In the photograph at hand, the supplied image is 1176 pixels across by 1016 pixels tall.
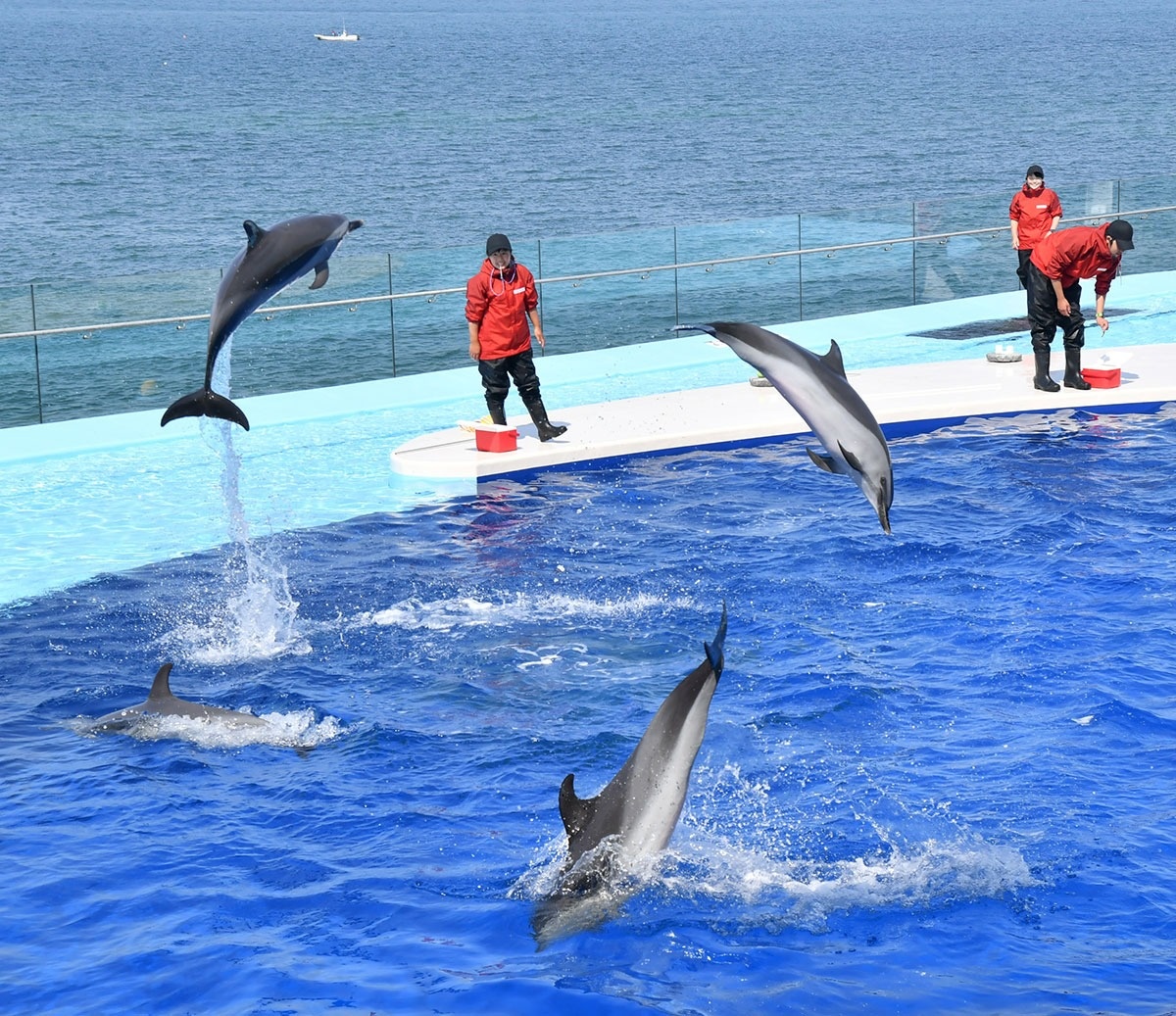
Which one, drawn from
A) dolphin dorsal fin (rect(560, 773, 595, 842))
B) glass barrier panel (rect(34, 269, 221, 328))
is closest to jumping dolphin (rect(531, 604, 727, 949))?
dolphin dorsal fin (rect(560, 773, 595, 842))

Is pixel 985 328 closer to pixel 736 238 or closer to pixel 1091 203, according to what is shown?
pixel 736 238

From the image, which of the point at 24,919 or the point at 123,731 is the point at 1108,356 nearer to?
the point at 123,731

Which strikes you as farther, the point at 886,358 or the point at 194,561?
the point at 886,358

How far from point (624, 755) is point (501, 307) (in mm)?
5480

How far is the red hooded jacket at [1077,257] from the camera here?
1309cm

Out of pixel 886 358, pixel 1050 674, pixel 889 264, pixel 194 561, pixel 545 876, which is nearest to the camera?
pixel 545 876

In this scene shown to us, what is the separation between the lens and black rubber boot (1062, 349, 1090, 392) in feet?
46.5

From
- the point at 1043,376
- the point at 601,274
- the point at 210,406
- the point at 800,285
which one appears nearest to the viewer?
the point at 210,406

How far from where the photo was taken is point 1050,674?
348 inches

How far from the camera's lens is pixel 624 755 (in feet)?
26.4

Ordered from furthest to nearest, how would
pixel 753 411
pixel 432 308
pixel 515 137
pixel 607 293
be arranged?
1. pixel 515 137
2. pixel 607 293
3. pixel 432 308
4. pixel 753 411

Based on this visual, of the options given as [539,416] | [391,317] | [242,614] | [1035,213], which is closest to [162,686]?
[242,614]

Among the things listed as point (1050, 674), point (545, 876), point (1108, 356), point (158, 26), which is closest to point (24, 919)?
point (545, 876)

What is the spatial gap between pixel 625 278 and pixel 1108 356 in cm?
583
